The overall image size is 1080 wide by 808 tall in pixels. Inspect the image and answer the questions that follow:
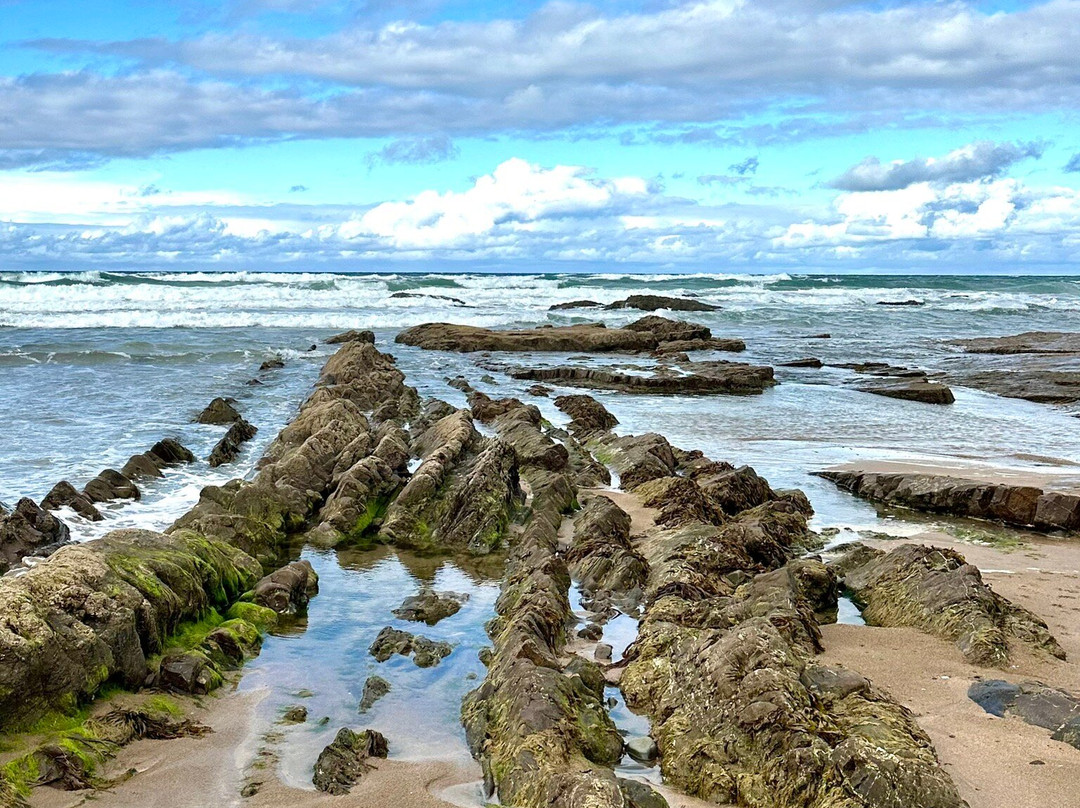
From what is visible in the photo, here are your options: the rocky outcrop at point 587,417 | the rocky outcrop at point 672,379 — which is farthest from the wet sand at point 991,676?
the rocky outcrop at point 672,379

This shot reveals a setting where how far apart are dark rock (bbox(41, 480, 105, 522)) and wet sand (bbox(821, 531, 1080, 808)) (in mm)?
8287

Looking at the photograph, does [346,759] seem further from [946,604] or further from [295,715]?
[946,604]

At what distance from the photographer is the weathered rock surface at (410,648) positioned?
24.0 ft

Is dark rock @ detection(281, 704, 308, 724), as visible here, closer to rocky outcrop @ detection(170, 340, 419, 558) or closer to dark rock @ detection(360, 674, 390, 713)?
dark rock @ detection(360, 674, 390, 713)

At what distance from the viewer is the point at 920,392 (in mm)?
22750

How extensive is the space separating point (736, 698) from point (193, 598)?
4305 mm

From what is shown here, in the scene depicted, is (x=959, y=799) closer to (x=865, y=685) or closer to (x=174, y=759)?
(x=865, y=685)

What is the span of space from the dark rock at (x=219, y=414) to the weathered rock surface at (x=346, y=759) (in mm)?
13908

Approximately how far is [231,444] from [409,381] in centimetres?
1052

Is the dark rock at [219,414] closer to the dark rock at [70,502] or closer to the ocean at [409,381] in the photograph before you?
the ocean at [409,381]

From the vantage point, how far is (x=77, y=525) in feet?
36.6

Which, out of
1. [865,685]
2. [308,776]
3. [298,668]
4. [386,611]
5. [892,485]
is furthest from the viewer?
[892,485]

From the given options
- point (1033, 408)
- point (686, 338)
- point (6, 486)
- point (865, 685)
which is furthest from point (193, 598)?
point (686, 338)

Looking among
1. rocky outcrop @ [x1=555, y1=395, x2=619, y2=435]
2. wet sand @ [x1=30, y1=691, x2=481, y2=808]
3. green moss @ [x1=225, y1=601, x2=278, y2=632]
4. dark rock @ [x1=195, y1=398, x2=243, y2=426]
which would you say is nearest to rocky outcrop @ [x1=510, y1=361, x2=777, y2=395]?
rocky outcrop @ [x1=555, y1=395, x2=619, y2=435]
